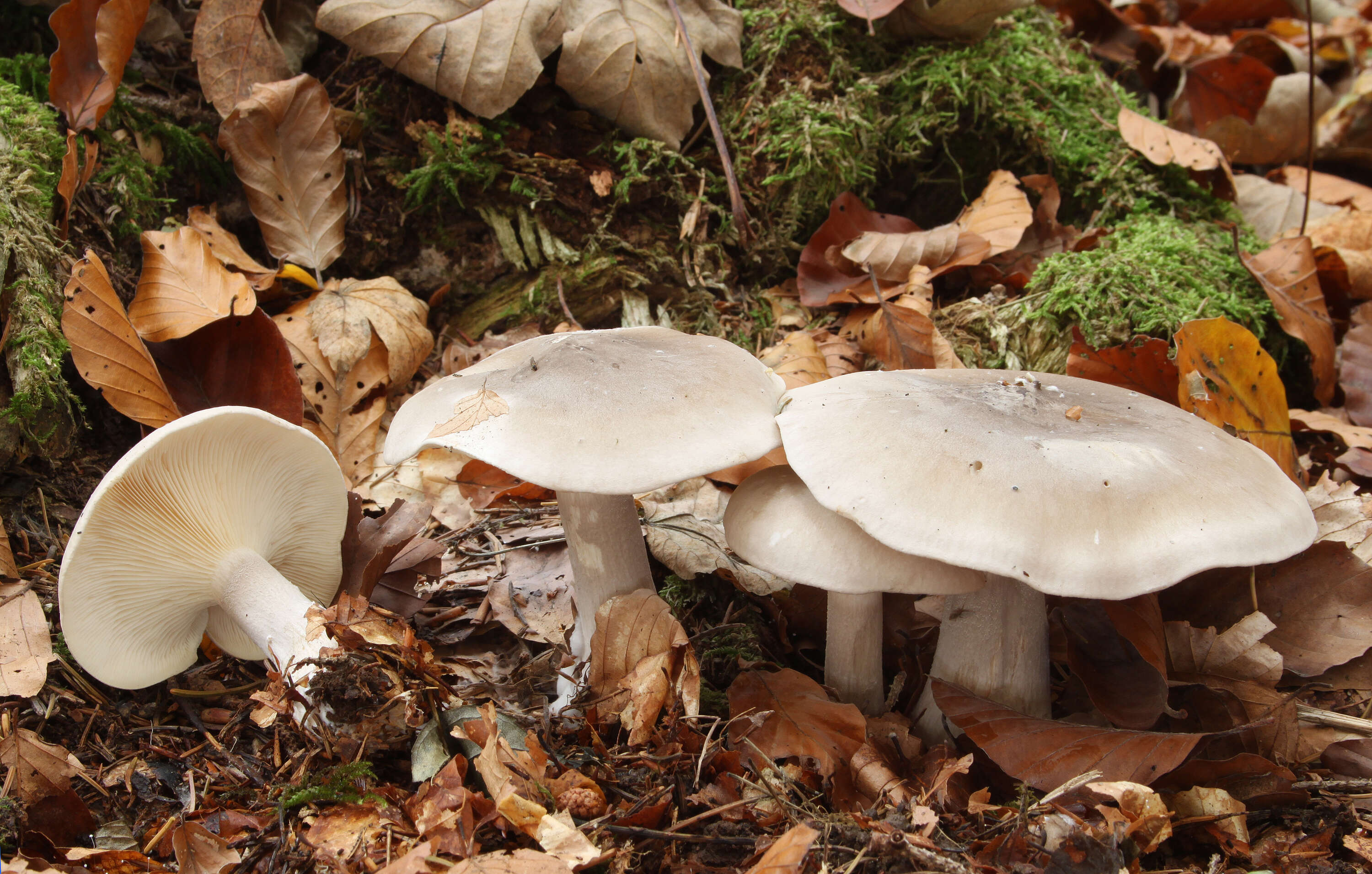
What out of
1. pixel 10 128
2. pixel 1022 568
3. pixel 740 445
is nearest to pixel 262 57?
pixel 10 128

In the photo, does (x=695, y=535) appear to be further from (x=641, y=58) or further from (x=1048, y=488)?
(x=641, y=58)

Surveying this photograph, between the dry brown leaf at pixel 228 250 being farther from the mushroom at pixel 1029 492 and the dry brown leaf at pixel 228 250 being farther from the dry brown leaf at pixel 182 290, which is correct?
the mushroom at pixel 1029 492

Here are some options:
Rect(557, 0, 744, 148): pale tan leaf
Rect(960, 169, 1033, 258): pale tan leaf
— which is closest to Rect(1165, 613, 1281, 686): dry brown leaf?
Rect(960, 169, 1033, 258): pale tan leaf

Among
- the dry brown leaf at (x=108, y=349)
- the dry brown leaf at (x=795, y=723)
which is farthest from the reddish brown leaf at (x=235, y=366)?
the dry brown leaf at (x=795, y=723)

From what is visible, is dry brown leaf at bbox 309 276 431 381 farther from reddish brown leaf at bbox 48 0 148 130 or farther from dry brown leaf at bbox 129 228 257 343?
reddish brown leaf at bbox 48 0 148 130

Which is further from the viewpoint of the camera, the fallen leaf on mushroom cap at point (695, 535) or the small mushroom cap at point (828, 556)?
the fallen leaf on mushroom cap at point (695, 535)

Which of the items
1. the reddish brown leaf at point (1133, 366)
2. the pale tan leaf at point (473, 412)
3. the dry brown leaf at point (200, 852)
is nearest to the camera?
the dry brown leaf at point (200, 852)

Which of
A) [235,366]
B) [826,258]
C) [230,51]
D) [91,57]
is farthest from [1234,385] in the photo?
[91,57]
